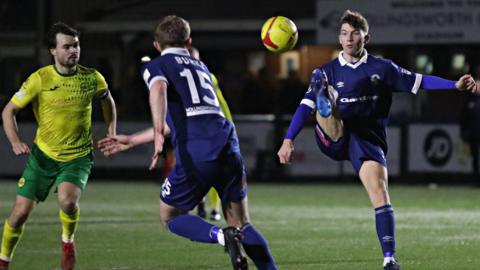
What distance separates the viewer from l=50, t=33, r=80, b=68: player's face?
995cm

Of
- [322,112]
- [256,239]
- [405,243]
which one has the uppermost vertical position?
[322,112]

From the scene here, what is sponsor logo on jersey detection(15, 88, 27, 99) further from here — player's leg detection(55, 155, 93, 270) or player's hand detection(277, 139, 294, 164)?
player's hand detection(277, 139, 294, 164)

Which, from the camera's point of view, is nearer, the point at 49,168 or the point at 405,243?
the point at 49,168

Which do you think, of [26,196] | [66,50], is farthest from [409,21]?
[26,196]

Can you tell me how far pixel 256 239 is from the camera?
8547 millimetres

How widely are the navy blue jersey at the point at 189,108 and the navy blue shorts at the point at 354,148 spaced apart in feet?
5.62

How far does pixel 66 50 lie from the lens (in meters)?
9.96

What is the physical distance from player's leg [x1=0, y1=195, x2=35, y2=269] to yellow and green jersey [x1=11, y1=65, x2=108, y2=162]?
0.44 metres

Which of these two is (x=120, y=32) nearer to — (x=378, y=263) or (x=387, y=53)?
(x=387, y=53)

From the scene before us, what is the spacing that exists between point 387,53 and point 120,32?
7710mm

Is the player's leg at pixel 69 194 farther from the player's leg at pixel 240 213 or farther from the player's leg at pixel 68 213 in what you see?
the player's leg at pixel 240 213

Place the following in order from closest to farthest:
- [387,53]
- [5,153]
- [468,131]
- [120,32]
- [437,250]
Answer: [437,250] → [468,131] → [5,153] → [387,53] → [120,32]

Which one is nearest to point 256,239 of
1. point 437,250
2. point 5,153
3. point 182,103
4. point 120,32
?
point 182,103

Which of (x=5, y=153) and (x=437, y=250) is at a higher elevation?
(x=437, y=250)
